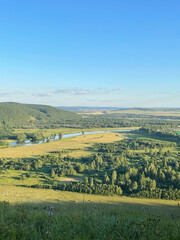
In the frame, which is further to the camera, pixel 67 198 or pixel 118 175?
pixel 118 175

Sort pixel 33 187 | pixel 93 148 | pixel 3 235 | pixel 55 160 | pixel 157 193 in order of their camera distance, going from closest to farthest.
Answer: pixel 3 235
pixel 157 193
pixel 33 187
pixel 55 160
pixel 93 148

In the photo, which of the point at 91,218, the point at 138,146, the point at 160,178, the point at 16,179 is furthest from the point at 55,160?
the point at 91,218

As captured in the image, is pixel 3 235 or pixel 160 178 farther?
pixel 160 178

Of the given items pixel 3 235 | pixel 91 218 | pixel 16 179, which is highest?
pixel 3 235

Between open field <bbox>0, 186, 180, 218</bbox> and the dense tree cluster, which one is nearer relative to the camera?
open field <bbox>0, 186, 180, 218</bbox>

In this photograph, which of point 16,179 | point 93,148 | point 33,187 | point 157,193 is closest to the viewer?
point 157,193

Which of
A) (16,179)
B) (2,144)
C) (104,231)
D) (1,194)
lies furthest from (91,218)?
(2,144)

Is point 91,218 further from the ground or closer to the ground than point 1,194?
further from the ground

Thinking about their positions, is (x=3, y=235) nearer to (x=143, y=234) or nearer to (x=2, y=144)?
(x=143, y=234)

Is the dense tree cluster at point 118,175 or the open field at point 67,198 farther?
the dense tree cluster at point 118,175
